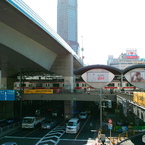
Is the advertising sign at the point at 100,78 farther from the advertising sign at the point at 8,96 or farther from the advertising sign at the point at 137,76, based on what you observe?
the advertising sign at the point at 8,96

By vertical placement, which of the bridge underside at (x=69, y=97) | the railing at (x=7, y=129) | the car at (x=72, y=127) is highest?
the bridge underside at (x=69, y=97)

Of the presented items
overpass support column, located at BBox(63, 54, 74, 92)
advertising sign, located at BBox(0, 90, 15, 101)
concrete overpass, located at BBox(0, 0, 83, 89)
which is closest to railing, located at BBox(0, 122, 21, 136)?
advertising sign, located at BBox(0, 90, 15, 101)

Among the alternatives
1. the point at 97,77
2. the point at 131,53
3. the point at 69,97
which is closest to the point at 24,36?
the point at 69,97

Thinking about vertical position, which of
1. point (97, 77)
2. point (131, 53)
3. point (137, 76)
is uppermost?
point (131, 53)

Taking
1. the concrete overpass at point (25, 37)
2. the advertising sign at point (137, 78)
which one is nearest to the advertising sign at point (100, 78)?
the advertising sign at point (137, 78)

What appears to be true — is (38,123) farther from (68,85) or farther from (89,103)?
(89,103)

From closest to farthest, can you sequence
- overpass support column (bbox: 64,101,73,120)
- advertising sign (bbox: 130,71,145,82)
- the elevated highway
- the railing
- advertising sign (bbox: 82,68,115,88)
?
1. the elevated highway
2. the railing
3. advertising sign (bbox: 82,68,115,88)
4. advertising sign (bbox: 130,71,145,82)
5. overpass support column (bbox: 64,101,73,120)

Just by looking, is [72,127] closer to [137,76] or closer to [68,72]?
[68,72]

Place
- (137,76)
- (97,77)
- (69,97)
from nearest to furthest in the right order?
(97,77), (69,97), (137,76)

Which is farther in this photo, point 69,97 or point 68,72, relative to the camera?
point 68,72

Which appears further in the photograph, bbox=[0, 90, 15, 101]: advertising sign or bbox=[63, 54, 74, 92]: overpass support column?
bbox=[63, 54, 74, 92]: overpass support column

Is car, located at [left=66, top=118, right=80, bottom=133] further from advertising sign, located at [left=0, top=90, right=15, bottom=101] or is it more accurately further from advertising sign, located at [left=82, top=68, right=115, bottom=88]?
advertising sign, located at [left=0, top=90, right=15, bottom=101]

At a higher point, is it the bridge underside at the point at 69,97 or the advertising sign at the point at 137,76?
the advertising sign at the point at 137,76

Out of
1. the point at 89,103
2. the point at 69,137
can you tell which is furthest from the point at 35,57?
the point at 89,103
